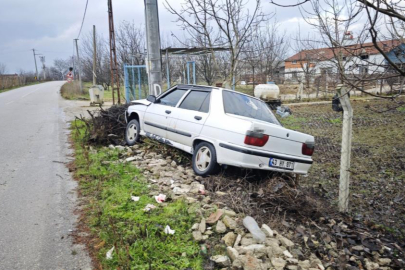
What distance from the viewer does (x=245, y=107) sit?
5.53m

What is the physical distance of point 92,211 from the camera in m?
4.08

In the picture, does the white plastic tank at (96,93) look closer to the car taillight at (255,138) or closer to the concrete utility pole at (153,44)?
the concrete utility pole at (153,44)

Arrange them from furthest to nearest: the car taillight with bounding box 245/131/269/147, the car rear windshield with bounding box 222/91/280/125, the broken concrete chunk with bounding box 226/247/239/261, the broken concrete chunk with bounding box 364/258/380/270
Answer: the car rear windshield with bounding box 222/91/280/125 → the car taillight with bounding box 245/131/269/147 → the broken concrete chunk with bounding box 364/258/380/270 → the broken concrete chunk with bounding box 226/247/239/261

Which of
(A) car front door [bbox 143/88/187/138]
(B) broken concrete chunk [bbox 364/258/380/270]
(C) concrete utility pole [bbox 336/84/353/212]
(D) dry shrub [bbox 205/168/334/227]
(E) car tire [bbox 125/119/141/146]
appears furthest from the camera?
(E) car tire [bbox 125/119/141/146]

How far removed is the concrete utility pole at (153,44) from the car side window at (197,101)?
3.06 m

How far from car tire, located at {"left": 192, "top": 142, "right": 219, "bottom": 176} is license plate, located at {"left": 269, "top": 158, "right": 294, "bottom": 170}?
34.4 inches

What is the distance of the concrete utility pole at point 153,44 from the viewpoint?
8602 millimetres

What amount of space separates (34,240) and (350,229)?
3810 mm

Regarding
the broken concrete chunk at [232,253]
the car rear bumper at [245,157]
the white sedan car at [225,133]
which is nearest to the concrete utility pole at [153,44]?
the white sedan car at [225,133]

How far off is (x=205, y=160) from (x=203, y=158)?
0.06 m

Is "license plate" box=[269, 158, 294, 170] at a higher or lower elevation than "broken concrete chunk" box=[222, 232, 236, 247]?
higher

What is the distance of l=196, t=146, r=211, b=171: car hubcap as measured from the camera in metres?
5.20

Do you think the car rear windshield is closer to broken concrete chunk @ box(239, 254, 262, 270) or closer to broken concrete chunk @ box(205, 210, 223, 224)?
broken concrete chunk @ box(205, 210, 223, 224)

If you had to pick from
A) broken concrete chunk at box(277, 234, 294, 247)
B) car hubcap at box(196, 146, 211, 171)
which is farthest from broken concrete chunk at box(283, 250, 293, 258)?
car hubcap at box(196, 146, 211, 171)
